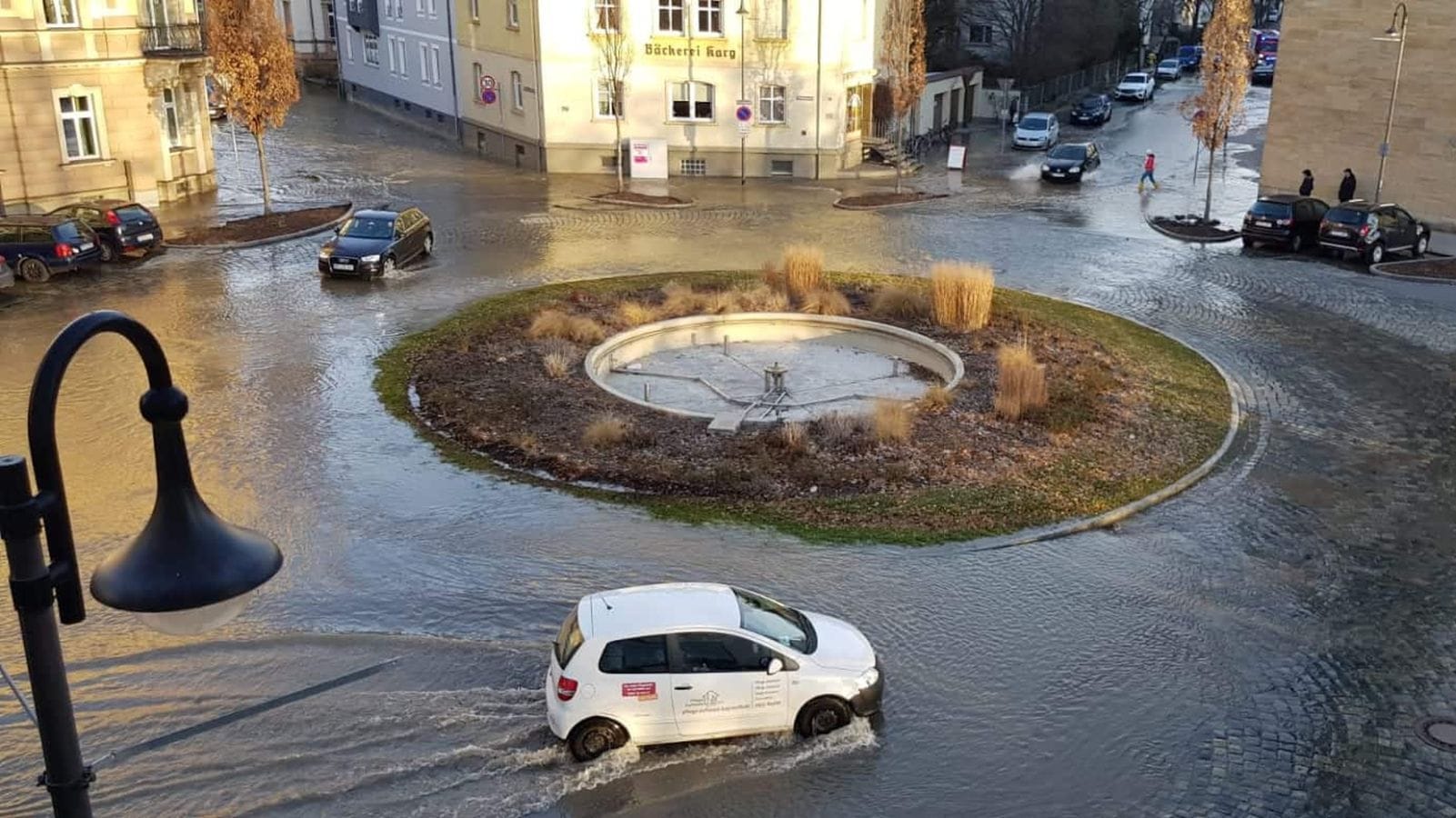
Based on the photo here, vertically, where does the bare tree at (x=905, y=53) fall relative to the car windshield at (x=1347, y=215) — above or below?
above

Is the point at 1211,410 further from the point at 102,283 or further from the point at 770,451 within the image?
the point at 102,283

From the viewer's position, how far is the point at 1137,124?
59156 millimetres

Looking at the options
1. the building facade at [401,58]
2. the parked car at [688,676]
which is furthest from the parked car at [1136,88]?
the parked car at [688,676]

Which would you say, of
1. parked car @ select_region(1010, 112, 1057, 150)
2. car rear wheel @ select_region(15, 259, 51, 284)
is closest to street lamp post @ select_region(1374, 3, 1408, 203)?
parked car @ select_region(1010, 112, 1057, 150)

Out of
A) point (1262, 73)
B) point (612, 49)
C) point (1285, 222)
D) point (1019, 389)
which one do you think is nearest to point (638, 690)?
point (1019, 389)

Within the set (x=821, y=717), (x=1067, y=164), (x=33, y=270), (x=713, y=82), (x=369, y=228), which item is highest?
(x=713, y=82)

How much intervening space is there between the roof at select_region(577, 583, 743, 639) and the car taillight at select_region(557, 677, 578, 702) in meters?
0.43

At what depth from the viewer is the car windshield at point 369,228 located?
2822 centimetres

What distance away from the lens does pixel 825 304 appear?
24.4 metres

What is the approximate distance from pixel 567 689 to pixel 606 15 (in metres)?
34.2

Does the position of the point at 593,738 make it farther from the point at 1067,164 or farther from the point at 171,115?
the point at 1067,164

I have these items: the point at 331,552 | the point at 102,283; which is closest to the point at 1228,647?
the point at 331,552

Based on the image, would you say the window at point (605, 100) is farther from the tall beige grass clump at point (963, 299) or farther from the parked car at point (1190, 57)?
the parked car at point (1190, 57)

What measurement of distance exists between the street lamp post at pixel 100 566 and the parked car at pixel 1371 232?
1233 inches
